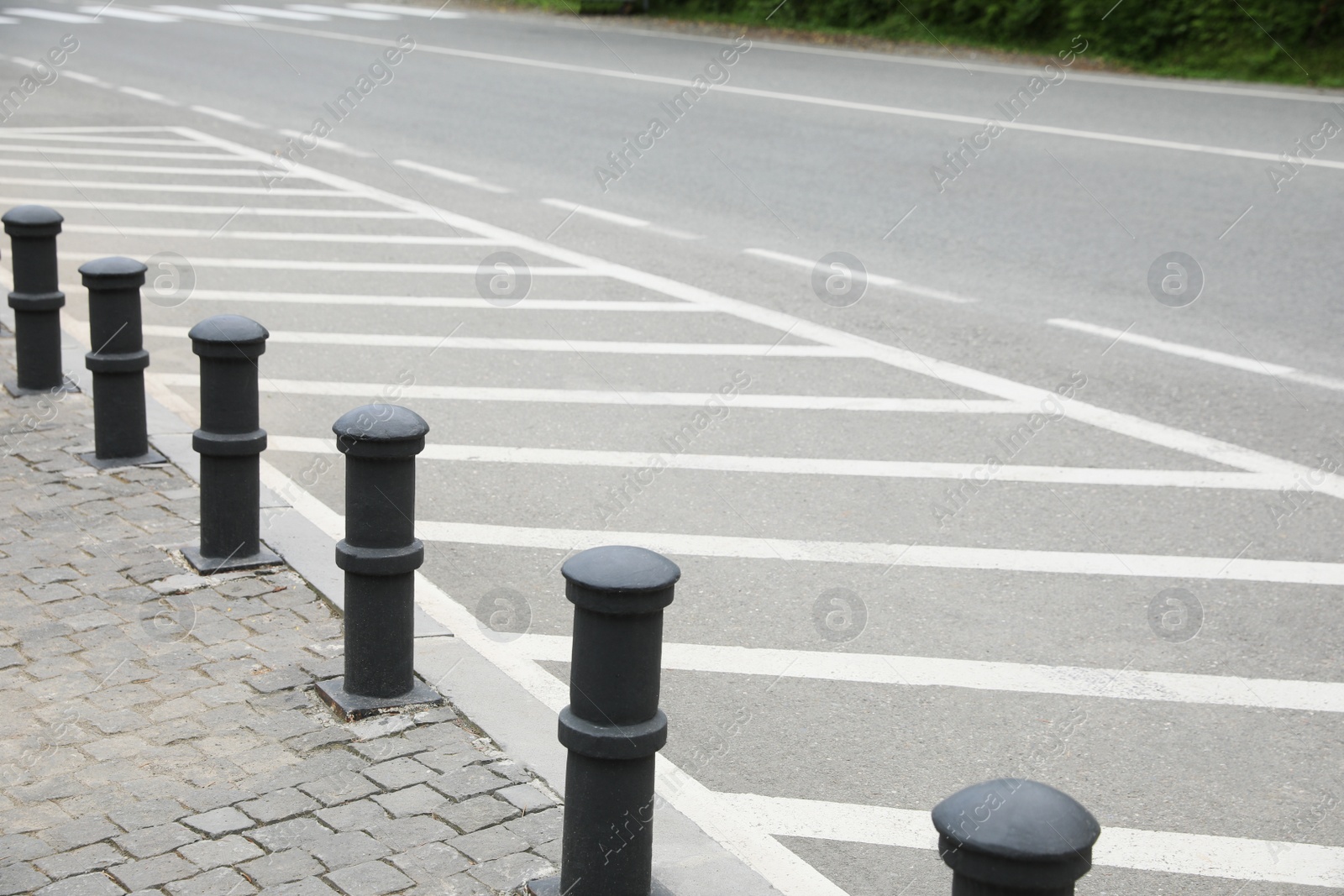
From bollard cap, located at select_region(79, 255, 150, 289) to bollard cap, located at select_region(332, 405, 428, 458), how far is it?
2319 mm

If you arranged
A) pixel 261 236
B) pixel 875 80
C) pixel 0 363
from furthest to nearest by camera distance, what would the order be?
pixel 875 80, pixel 261 236, pixel 0 363

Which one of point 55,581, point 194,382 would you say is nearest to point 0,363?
point 194,382

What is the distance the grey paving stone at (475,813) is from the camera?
405 centimetres

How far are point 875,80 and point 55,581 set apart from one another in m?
17.0

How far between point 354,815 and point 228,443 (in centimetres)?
194

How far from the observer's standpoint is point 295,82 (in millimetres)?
21562

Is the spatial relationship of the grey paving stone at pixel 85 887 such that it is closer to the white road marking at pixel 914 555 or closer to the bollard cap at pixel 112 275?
the white road marking at pixel 914 555

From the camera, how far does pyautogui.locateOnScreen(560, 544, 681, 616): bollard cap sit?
3.44 meters

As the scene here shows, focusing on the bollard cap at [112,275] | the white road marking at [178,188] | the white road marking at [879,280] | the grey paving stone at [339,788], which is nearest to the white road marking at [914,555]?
the bollard cap at [112,275]

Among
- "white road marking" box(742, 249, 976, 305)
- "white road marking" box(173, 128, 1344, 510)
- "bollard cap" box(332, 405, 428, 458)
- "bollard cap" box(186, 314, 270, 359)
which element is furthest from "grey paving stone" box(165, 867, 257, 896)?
"white road marking" box(742, 249, 976, 305)

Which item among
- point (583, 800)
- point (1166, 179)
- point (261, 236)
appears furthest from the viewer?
point (1166, 179)

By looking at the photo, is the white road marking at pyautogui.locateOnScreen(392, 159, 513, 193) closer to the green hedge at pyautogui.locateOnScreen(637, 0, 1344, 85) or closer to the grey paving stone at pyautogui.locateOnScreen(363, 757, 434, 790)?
the grey paving stone at pyautogui.locateOnScreen(363, 757, 434, 790)

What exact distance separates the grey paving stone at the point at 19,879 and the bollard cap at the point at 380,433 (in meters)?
1.46

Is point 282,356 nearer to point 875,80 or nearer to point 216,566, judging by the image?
point 216,566
